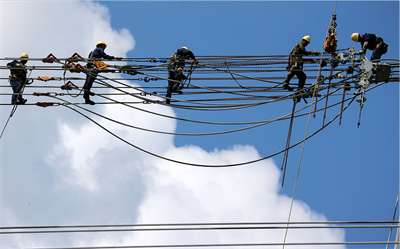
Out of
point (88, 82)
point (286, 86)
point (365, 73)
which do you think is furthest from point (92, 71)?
point (365, 73)

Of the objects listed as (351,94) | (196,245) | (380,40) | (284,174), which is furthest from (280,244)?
(380,40)

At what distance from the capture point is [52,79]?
14.8 meters

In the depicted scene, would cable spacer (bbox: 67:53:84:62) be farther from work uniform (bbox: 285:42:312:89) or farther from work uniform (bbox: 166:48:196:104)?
work uniform (bbox: 285:42:312:89)

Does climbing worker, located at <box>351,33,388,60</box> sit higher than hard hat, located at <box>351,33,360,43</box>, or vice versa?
hard hat, located at <box>351,33,360,43</box>

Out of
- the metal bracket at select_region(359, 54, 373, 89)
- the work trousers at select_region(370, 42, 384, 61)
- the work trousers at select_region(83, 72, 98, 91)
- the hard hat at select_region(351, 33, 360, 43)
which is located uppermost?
the hard hat at select_region(351, 33, 360, 43)

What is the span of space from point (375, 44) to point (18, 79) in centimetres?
959

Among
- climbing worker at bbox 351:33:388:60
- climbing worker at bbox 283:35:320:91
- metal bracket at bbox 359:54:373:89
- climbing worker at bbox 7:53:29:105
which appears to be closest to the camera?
metal bracket at bbox 359:54:373:89

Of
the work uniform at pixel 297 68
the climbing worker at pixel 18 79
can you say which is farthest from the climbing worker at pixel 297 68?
the climbing worker at pixel 18 79

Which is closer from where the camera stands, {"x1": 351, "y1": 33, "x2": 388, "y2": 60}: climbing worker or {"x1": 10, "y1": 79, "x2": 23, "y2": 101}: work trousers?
{"x1": 351, "y1": 33, "x2": 388, "y2": 60}: climbing worker

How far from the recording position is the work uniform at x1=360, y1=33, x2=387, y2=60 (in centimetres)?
1470

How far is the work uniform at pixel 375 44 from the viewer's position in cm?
1470

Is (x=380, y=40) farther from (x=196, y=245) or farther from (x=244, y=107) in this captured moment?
(x=196, y=245)

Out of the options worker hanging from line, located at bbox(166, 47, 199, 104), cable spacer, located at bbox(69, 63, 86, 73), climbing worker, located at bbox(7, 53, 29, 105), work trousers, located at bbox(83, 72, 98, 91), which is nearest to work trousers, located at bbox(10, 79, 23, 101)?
climbing worker, located at bbox(7, 53, 29, 105)

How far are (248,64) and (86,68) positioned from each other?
428cm
